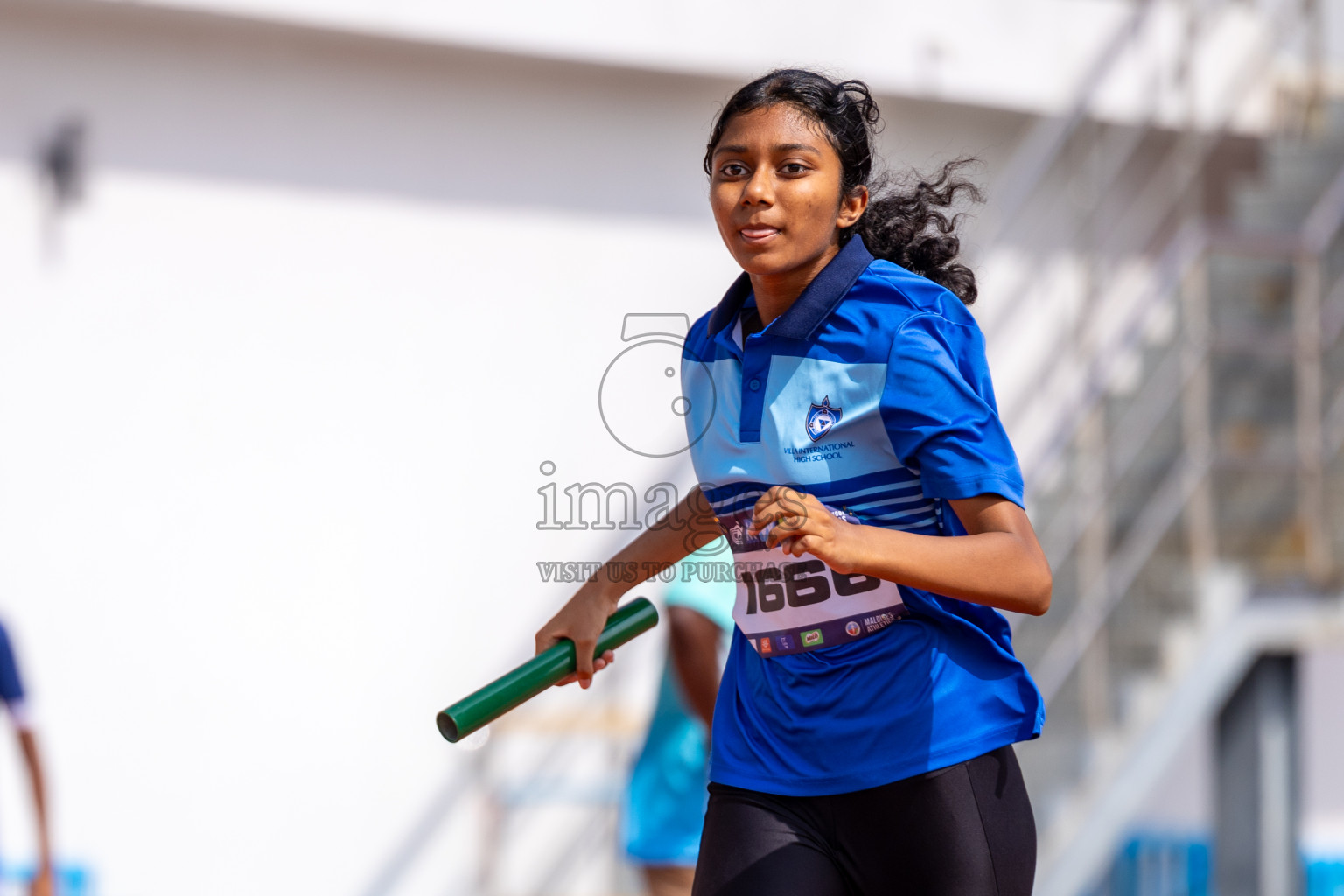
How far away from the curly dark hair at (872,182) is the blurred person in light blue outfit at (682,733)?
1.08 meters

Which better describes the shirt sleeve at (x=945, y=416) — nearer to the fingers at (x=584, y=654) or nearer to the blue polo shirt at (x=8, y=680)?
the fingers at (x=584, y=654)

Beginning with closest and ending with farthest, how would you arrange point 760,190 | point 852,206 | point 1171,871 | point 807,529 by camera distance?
point 807,529
point 760,190
point 852,206
point 1171,871

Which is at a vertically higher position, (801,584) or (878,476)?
(878,476)

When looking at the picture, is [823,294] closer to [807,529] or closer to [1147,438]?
[807,529]

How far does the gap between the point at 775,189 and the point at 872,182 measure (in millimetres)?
274

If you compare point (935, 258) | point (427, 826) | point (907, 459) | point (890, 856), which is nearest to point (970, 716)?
point (890, 856)

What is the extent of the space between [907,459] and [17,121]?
3.90 m

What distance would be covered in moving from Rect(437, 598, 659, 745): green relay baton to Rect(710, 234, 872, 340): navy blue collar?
405 millimetres

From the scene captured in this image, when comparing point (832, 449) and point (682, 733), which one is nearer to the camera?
point (832, 449)

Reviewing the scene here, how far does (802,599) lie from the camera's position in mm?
1686

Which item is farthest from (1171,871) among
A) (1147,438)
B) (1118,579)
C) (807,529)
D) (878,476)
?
(807,529)

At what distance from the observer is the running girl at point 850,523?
1606 millimetres

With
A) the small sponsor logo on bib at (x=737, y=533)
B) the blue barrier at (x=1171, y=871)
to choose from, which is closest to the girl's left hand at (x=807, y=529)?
the small sponsor logo on bib at (x=737, y=533)

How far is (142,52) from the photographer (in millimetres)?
4707
